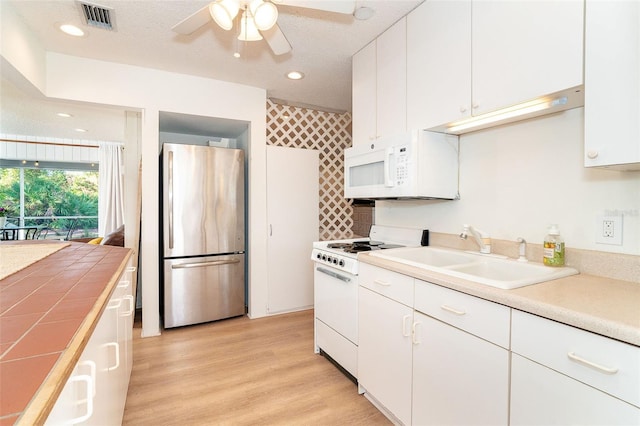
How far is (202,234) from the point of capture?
10.2 ft

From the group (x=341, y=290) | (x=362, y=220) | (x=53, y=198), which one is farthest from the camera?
(x=53, y=198)

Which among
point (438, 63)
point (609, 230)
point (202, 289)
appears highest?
point (438, 63)

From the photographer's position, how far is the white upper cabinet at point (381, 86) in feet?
6.69

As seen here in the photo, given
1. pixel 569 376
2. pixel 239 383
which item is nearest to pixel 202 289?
pixel 239 383

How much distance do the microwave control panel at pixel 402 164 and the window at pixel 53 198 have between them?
21.7 feet

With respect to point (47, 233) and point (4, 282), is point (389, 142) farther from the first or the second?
point (47, 233)

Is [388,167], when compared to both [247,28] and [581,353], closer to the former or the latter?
[247,28]

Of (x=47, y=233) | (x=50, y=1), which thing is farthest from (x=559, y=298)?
(x=47, y=233)

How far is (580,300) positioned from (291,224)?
9.05 ft

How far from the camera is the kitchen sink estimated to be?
1.21 m

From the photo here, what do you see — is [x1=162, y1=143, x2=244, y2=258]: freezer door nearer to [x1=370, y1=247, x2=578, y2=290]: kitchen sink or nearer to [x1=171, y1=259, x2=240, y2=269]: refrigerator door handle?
[x1=171, y1=259, x2=240, y2=269]: refrigerator door handle

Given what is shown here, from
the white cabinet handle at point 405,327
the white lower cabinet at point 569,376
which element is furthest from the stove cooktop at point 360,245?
the white lower cabinet at point 569,376

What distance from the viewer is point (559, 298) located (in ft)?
3.25

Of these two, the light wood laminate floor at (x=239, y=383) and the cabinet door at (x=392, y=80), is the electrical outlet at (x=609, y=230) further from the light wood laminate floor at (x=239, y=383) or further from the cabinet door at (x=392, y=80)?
the light wood laminate floor at (x=239, y=383)
